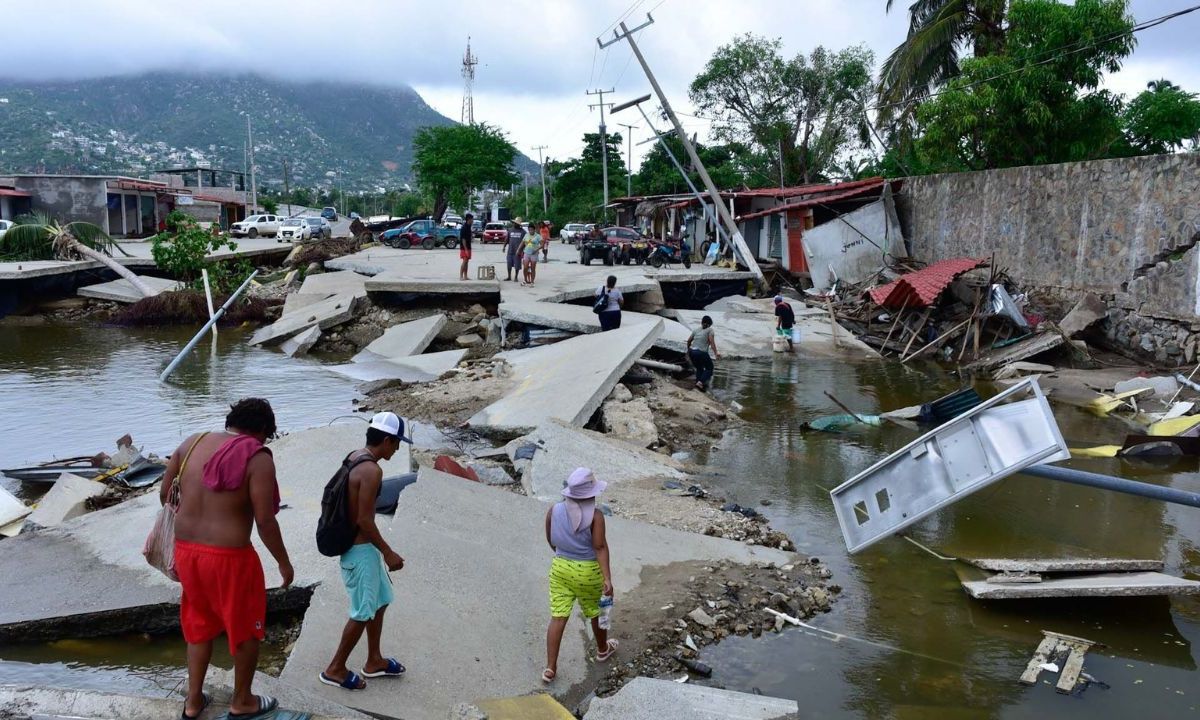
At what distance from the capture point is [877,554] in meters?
6.89

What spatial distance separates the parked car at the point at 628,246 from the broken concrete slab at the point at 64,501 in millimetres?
21791

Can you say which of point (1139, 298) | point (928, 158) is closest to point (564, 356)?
point (1139, 298)

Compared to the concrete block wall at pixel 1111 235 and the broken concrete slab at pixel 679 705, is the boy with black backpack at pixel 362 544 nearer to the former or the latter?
the broken concrete slab at pixel 679 705

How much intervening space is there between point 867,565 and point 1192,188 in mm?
10825

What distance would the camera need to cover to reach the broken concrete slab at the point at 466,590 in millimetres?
4344

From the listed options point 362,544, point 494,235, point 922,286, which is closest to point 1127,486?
point 362,544

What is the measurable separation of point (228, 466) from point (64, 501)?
482 centimetres

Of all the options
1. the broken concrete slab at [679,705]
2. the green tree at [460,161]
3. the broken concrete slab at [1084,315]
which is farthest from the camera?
the green tree at [460,161]

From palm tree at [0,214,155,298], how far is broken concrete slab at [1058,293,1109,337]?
23.0 m

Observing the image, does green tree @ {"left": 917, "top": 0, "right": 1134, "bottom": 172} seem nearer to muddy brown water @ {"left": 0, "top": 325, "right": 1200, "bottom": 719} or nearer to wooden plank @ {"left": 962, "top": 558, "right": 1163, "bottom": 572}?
muddy brown water @ {"left": 0, "top": 325, "right": 1200, "bottom": 719}

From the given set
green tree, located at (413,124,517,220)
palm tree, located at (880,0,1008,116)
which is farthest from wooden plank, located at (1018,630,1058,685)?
green tree, located at (413,124,517,220)

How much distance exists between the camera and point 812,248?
2420cm

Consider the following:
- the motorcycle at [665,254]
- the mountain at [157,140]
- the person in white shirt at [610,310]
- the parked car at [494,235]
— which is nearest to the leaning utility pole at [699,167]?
the motorcycle at [665,254]

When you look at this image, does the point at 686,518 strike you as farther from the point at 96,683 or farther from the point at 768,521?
the point at 96,683
